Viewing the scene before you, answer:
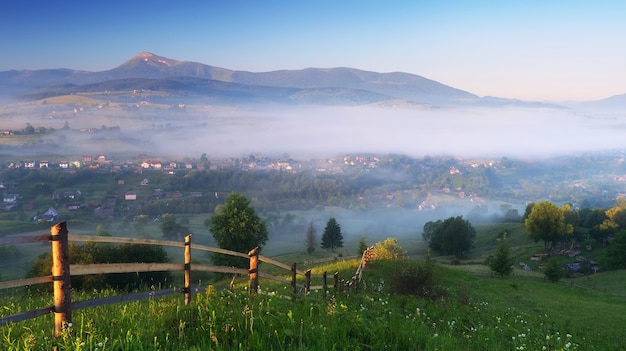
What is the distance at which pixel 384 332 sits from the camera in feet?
21.7

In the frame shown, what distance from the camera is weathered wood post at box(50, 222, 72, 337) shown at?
5.98m

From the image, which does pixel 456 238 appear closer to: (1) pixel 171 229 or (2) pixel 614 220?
(2) pixel 614 220

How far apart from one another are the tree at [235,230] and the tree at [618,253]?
177 ft

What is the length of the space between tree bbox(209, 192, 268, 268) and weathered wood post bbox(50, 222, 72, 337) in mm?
43989

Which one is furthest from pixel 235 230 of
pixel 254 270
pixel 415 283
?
pixel 254 270

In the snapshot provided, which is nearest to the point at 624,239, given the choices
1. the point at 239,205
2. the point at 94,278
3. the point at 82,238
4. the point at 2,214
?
the point at 239,205

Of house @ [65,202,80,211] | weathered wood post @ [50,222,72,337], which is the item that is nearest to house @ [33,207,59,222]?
house @ [65,202,80,211]

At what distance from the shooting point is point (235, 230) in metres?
50.3

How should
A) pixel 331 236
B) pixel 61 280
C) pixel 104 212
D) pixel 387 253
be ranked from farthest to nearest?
pixel 104 212, pixel 331 236, pixel 387 253, pixel 61 280

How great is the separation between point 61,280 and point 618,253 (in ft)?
249

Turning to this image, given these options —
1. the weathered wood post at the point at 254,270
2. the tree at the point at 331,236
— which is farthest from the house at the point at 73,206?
the weathered wood post at the point at 254,270

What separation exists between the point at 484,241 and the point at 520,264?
37001 millimetres

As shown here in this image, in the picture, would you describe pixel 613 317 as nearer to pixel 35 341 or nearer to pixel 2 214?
pixel 35 341

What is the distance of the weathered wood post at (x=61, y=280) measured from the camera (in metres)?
5.98
